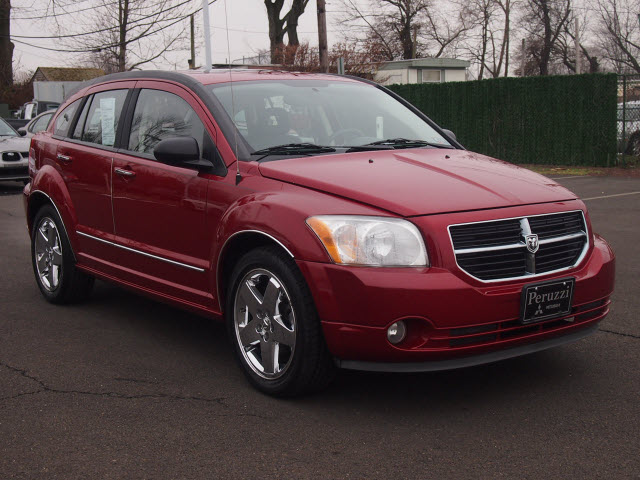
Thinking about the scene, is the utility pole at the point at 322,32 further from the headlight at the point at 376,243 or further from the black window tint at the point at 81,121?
the headlight at the point at 376,243

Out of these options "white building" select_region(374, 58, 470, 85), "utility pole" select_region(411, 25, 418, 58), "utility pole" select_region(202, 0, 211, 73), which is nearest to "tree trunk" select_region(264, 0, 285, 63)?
"white building" select_region(374, 58, 470, 85)

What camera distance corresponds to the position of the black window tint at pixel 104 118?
576 cm

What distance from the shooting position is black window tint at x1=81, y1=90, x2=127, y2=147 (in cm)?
576

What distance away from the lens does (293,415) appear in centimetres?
404

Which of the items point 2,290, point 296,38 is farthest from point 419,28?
point 2,290

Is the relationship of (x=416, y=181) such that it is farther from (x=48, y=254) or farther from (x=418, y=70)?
(x=418, y=70)

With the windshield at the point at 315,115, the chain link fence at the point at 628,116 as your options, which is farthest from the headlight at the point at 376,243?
the chain link fence at the point at 628,116

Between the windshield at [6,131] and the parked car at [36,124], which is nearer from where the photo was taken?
the windshield at [6,131]

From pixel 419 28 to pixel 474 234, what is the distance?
53699 millimetres

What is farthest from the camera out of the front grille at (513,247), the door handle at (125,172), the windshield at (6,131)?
the windshield at (6,131)

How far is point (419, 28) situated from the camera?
55438mm

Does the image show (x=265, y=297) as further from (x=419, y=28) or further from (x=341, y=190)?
(x=419, y=28)

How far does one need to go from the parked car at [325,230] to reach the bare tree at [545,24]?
5528 cm

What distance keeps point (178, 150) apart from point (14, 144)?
13.6m
